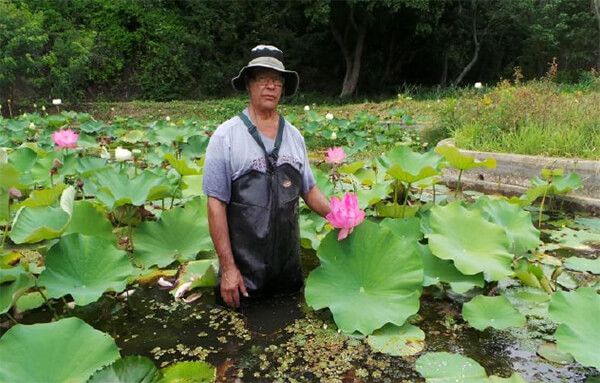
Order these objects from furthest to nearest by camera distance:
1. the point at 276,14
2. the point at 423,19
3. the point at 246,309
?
the point at 276,14 < the point at 423,19 < the point at 246,309

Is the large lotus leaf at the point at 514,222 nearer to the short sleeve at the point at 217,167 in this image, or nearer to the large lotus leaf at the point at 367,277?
the large lotus leaf at the point at 367,277

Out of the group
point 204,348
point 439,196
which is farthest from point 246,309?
point 439,196

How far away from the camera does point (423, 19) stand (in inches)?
694

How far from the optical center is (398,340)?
1.98 metres

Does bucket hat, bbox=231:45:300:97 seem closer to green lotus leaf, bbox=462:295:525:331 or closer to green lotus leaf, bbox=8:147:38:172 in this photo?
green lotus leaf, bbox=462:295:525:331

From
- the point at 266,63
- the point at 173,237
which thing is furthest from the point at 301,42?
the point at 266,63

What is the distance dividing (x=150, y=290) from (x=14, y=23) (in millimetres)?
13743

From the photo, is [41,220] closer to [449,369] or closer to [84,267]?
[84,267]

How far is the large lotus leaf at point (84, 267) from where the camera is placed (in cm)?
198

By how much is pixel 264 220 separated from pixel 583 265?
5.62 feet

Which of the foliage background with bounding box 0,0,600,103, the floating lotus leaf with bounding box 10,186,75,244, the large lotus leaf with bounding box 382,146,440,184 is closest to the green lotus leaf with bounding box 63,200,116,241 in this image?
the floating lotus leaf with bounding box 10,186,75,244

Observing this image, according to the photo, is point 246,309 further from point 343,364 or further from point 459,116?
point 459,116

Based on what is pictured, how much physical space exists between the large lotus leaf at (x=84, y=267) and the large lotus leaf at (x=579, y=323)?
1.68 m

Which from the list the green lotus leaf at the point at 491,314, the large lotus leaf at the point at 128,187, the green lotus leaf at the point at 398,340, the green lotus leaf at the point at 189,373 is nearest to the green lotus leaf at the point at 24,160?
the large lotus leaf at the point at 128,187
